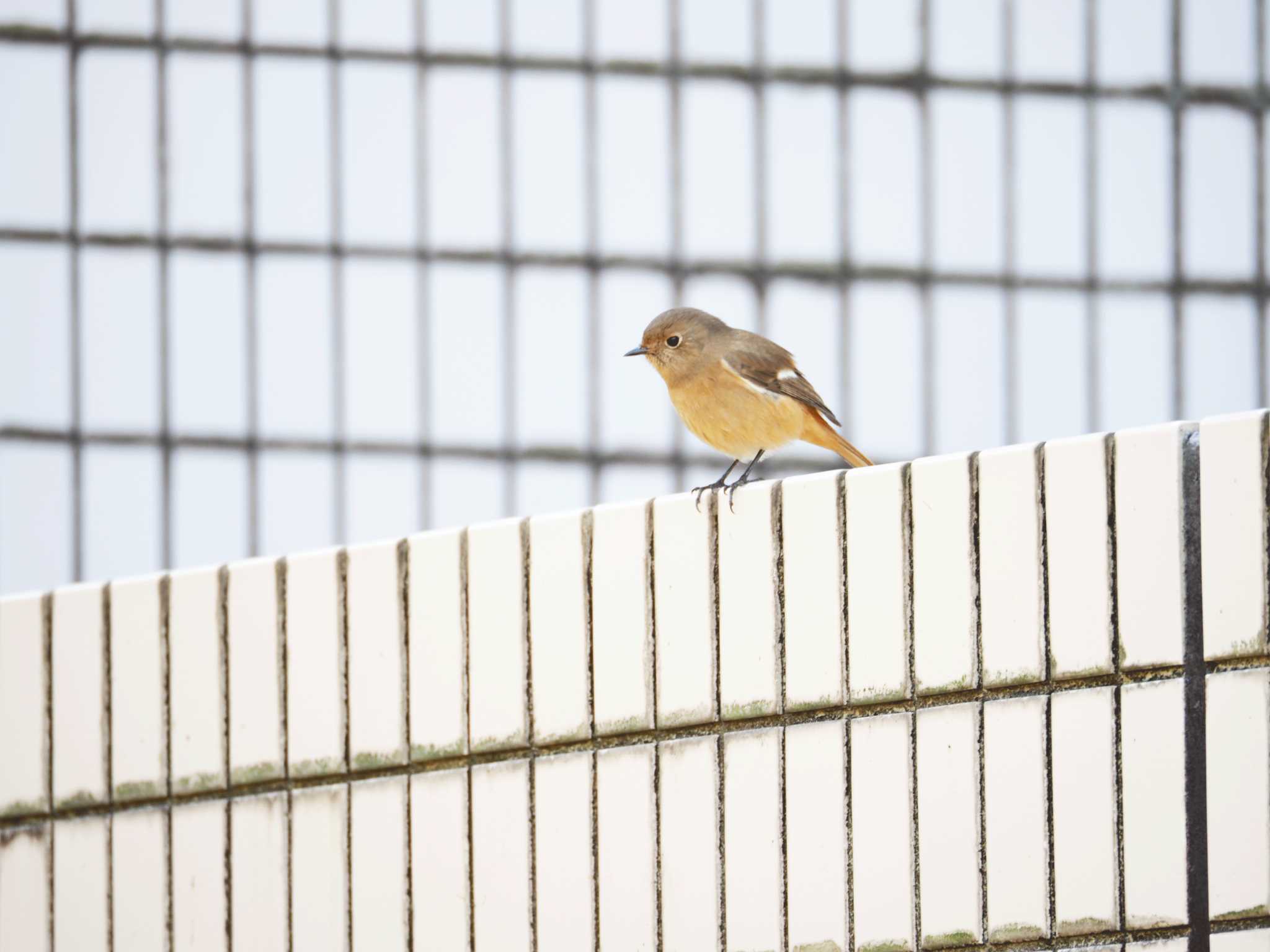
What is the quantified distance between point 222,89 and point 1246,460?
8.33 m

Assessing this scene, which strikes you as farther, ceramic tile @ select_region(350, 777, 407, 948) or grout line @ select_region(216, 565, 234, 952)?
grout line @ select_region(216, 565, 234, 952)

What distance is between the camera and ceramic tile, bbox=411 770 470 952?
3.19m

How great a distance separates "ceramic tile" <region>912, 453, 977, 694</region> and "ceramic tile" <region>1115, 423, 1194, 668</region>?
234 millimetres

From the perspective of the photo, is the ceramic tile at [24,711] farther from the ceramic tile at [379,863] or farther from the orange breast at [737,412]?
the orange breast at [737,412]

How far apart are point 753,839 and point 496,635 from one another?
65 cm

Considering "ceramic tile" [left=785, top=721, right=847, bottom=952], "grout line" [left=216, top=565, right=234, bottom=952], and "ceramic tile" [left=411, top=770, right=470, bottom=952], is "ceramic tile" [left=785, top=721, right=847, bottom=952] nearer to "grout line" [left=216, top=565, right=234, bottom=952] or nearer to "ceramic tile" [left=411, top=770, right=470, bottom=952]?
"ceramic tile" [left=411, top=770, right=470, bottom=952]

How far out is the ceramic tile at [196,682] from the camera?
11.6 ft

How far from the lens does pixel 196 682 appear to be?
3.57 m

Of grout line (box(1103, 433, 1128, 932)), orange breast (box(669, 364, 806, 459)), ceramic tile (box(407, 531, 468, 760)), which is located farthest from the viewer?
orange breast (box(669, 364, 806, 459))

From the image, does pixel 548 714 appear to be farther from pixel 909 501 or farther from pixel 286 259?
pixel 286 259

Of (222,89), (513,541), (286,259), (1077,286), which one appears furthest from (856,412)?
(513,541)

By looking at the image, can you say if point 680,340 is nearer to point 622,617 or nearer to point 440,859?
point 622,617

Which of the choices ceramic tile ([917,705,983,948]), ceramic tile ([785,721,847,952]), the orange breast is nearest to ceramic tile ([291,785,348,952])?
ceramic tile ([785,721,847,952])

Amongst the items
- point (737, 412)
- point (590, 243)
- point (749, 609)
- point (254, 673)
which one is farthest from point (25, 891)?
point (590, 243)
